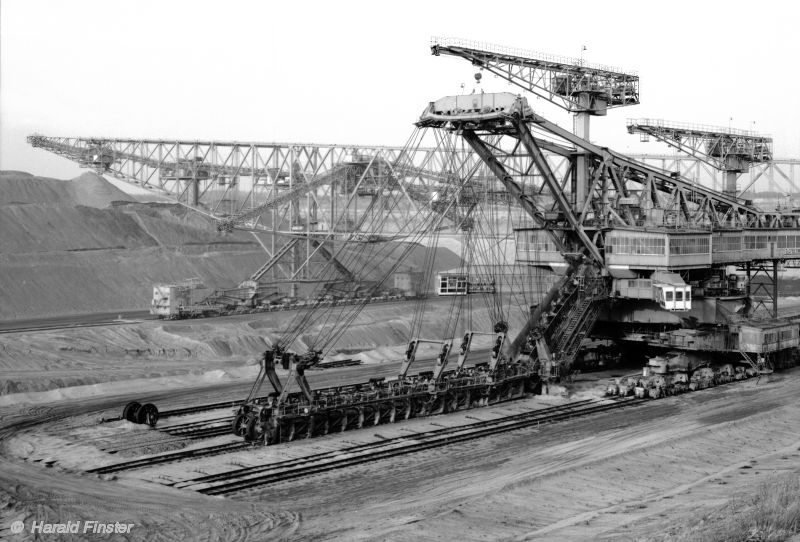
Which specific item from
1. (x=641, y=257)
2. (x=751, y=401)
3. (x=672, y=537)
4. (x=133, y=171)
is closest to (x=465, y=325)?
(x=641, y=257)

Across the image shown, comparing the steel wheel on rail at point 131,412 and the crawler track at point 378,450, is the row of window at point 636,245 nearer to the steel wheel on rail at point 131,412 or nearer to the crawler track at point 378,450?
the crawler track at point 378,450

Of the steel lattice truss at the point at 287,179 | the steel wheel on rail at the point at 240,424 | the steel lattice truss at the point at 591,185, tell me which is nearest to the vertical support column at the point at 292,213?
the steel lattice truss at the point at 287,179

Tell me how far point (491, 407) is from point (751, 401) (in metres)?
13.8

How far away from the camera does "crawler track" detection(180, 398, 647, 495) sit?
33.6m

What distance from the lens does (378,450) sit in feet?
128

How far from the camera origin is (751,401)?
50625 mm

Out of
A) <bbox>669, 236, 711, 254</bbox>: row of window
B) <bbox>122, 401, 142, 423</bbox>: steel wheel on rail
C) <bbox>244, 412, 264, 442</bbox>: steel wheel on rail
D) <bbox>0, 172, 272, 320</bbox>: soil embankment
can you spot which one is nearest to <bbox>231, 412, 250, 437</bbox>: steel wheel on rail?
<bbox>244, 412, 264, 442</bbox>: steel wheel on rail

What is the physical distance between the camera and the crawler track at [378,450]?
1321 inches

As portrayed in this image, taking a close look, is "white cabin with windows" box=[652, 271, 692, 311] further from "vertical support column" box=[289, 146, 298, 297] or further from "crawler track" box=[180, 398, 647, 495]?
"vertical support column" box=[289, 146, 298, 297]

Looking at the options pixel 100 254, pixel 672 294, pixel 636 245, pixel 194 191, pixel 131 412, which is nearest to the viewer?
pixel 131 412

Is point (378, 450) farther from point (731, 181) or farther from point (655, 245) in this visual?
point (731, 181)

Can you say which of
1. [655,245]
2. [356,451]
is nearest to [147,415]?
[356,451]

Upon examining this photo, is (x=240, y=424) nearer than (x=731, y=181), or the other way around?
(x=240, y=424)

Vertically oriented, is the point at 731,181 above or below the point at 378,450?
above
